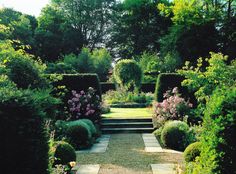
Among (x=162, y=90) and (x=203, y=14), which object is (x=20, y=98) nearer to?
(x=162, y=90)

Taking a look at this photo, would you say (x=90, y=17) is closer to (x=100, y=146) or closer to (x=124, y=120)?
(x=124, y=120)

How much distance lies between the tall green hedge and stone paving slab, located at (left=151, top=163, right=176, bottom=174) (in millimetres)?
6675

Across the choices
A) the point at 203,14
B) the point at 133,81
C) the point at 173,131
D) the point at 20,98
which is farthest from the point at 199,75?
the point at 203,14

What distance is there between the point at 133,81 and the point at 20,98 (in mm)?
20416

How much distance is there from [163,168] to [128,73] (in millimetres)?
16522

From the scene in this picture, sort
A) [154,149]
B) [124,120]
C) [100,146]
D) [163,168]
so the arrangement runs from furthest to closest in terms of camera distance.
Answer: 1. [124,120]
2. [100,146]
3. [154,149]
4. [163,168]

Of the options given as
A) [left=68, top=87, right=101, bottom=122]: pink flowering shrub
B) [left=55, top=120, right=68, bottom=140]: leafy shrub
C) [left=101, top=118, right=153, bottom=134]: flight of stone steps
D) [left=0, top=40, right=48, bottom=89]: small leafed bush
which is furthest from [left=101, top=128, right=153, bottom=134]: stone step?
[left=0, top=40, right=48, bottom=89]: small leafed bush

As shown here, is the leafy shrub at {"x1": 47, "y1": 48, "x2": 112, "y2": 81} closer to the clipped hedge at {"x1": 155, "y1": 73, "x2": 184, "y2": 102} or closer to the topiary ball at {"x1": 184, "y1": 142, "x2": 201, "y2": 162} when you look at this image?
the clipped hedge at {"x1": 155, "y1": 73, "x2": 184, "y2": 102}

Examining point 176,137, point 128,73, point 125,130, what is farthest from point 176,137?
point 128,73

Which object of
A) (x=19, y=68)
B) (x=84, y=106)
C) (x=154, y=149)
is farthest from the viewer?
(x=84, y=106)

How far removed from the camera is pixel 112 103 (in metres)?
22.1

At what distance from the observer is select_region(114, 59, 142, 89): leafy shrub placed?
78.4 feet

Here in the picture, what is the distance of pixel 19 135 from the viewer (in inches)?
151

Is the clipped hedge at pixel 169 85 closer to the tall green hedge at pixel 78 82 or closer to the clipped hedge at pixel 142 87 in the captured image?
the tall green hedge at pixel 78 82
